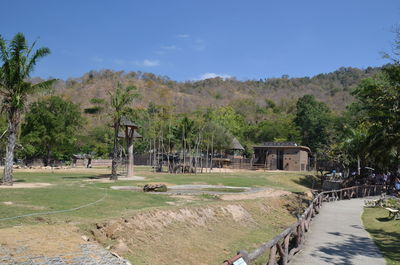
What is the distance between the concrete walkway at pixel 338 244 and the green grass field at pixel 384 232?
264mm

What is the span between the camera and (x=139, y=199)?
1747 centimetres

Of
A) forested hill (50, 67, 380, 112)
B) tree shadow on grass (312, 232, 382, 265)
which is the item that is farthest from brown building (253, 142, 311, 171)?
forested hill (50, 67, 380, 112)

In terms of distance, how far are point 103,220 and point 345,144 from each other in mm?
32910

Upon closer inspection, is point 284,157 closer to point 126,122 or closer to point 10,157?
point 126,122

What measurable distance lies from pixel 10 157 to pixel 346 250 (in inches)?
688

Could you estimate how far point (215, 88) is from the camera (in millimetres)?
179000

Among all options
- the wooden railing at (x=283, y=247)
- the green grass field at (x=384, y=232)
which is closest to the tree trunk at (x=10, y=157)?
the wooden railing at (x=283, y=247)

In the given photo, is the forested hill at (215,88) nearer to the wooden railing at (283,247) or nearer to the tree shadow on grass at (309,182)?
the tree shadow on grass at (309,182)

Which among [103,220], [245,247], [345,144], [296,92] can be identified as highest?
[296,92]

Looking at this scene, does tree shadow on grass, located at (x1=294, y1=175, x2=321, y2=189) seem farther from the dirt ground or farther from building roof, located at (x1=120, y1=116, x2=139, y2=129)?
building roof, located at (x1=120, y1=116, x2=139, y2=129)

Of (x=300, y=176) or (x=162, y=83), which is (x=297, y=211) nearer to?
(x=300, y=176)

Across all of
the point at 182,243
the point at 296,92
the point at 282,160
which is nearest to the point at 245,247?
the point at 182,243

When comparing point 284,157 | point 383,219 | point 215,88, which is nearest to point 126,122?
point 383,219

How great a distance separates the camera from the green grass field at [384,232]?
11.8 meters
